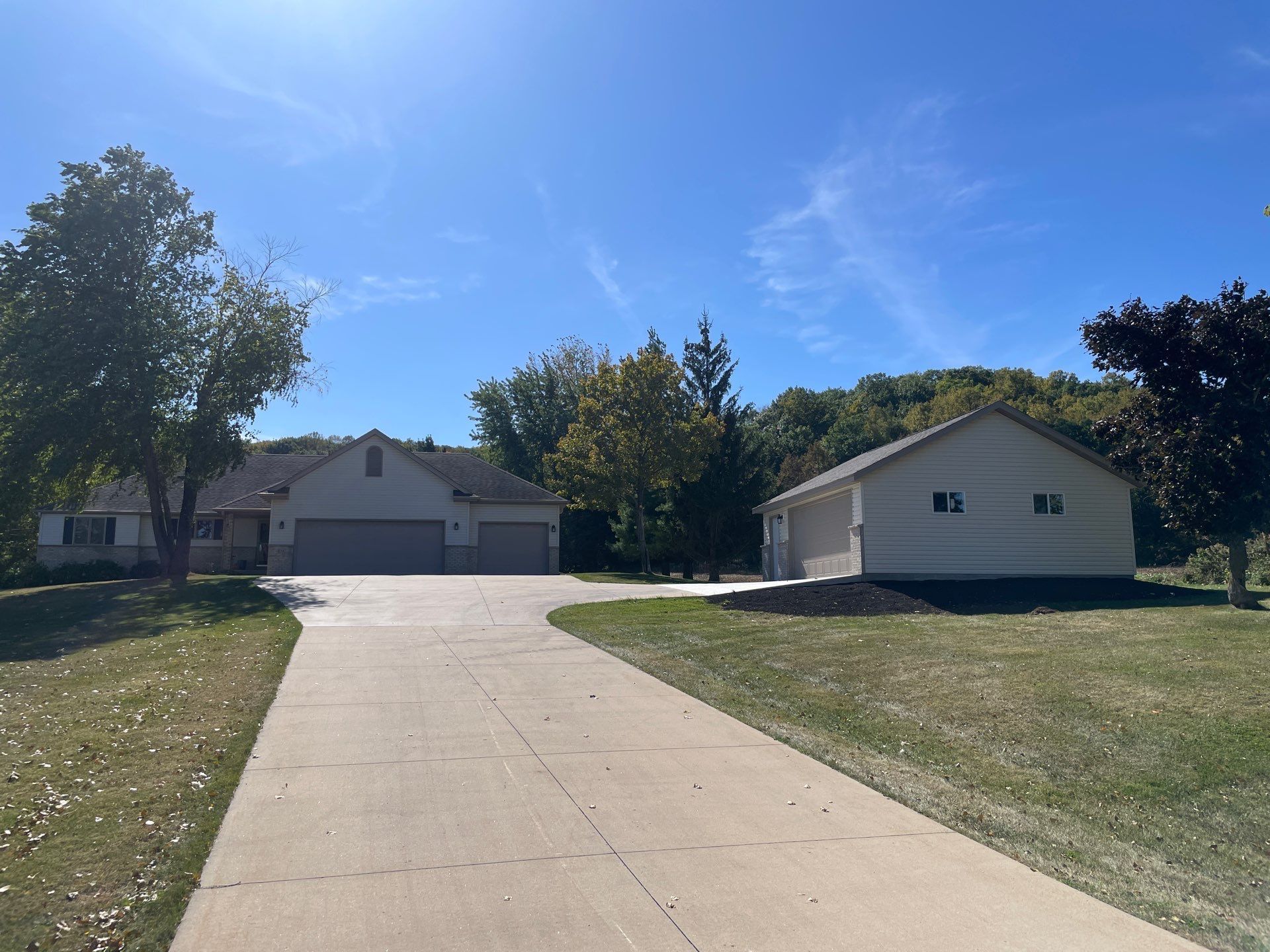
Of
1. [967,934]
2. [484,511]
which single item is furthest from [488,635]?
[484,511]

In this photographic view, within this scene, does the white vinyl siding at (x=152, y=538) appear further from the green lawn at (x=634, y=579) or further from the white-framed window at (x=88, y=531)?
the green lawn at (x=634, y=579)

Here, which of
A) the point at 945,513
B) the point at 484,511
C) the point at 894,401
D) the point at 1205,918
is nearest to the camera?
the point at 1205,918

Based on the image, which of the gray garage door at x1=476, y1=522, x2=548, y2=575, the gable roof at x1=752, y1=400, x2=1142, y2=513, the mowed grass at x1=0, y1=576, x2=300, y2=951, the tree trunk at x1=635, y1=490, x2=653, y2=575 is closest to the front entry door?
the gray garage door at x1=476, y1=522, x2=548, y2=575

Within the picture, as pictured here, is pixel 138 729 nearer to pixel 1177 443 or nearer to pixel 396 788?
pixel 396 788

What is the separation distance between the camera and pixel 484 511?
35312mm

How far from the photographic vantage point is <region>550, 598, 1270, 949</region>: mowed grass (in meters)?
5.23

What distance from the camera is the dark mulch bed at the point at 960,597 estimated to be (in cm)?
1823

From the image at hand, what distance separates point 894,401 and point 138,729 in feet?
243

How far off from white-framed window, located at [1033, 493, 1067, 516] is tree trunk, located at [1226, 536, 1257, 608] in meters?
6.16

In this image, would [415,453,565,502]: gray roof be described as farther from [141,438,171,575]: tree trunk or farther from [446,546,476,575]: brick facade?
[141,438,171,575]: tree trunk

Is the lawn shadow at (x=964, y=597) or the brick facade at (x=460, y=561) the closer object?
the lawn shadow at (x=964, y=597)

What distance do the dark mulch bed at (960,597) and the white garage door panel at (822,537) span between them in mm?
2926

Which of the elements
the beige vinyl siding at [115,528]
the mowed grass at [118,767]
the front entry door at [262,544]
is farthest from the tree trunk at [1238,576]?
the beige vinyl siding at [115,528]

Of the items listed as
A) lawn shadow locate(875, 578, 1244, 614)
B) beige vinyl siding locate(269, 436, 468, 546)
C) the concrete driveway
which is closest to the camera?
the concrete driveway
